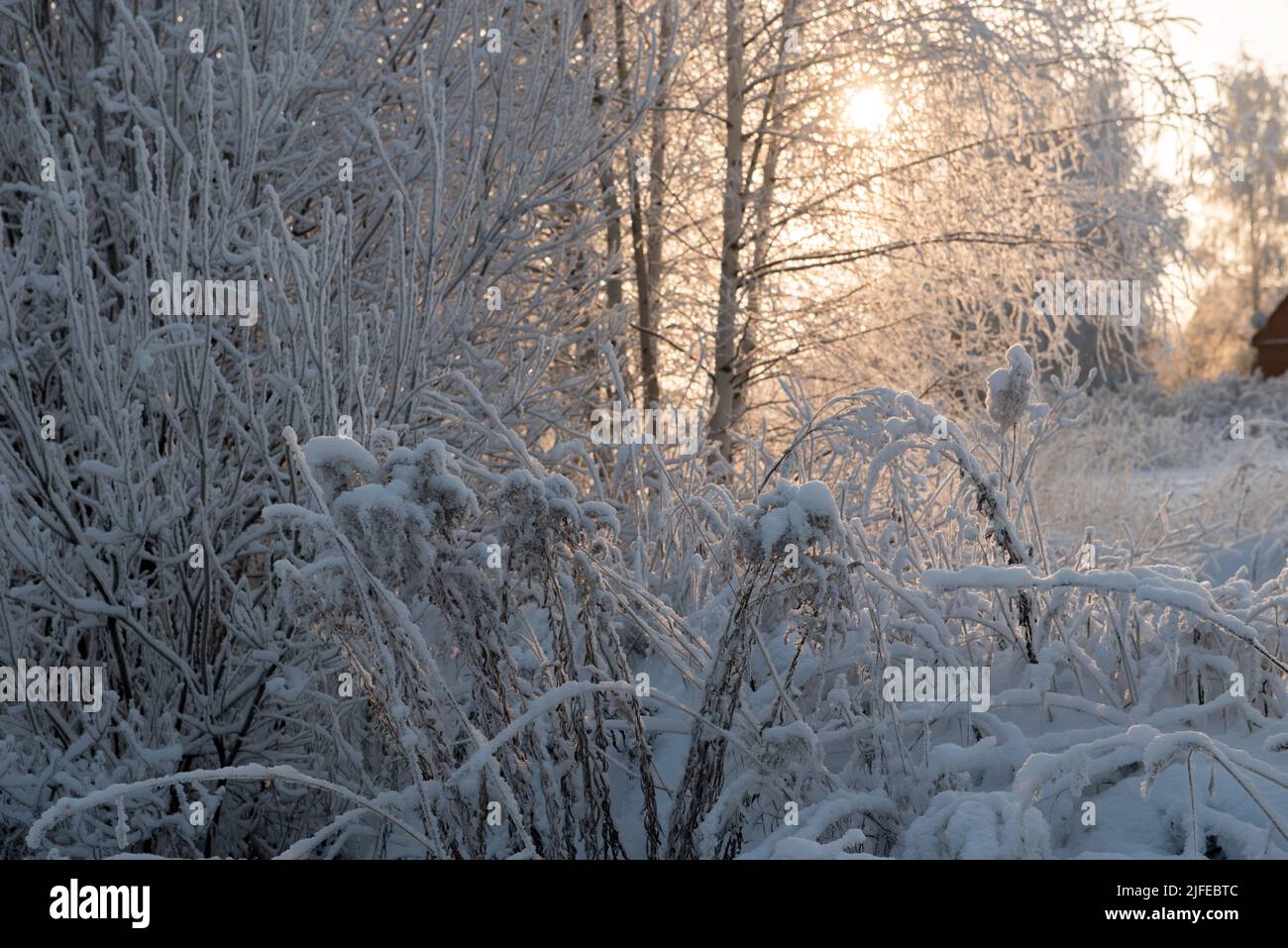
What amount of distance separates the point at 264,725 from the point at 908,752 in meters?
1.94

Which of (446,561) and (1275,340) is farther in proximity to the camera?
(1275,340)

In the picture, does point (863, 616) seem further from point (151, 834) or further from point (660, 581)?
point (151, 834)

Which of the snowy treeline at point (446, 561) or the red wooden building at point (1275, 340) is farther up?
the red wooden building at point (1275, 340)

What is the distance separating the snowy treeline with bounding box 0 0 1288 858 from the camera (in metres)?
2.19

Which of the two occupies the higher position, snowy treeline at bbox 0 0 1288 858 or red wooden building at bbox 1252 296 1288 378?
red wooden building at bbox 1252 296 1288 378

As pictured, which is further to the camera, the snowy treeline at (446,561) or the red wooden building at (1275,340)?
the red wooden building at (1275,340)

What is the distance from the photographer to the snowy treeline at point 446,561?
219cm

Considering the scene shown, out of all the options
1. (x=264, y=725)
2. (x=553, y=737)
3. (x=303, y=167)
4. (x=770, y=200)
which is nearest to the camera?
(x=553, y=737)

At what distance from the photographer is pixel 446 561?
2213 millimetres

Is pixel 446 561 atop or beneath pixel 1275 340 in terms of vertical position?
beneath

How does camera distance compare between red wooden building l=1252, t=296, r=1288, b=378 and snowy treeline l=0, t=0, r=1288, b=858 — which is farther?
red wooden building l=1252, t=296, r=1288, b=378

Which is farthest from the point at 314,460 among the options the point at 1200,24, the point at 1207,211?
the point at 1207,211

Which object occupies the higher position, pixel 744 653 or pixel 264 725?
pixel 744 653

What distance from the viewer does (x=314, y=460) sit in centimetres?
209
